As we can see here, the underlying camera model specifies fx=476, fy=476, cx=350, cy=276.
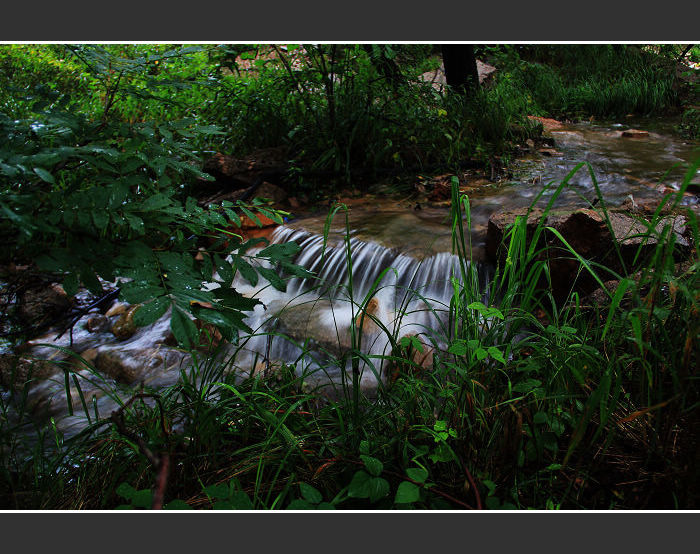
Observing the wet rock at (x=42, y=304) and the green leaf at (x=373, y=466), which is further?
the wet rock at (x=42, y=304)

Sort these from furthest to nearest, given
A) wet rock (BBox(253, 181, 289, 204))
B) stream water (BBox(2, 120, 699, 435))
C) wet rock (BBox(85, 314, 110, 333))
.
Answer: wet rock (BBox(253, 181, 289, 204)) < wet rock (BBox(85, 314, 110, 333)) < stream water (BBox(2, 120, 699, 435))

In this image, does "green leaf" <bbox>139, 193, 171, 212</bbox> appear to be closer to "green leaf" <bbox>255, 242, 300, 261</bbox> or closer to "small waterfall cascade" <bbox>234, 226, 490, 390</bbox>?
"green leaf" <bbox>255, 242, 300, 261</bbox>

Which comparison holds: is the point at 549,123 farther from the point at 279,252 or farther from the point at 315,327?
the point at 279,252

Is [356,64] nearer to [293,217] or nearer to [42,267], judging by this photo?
[293,217]

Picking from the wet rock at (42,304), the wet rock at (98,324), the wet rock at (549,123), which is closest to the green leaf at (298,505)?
the wet rock at (98,324)

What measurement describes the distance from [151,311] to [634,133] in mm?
6033

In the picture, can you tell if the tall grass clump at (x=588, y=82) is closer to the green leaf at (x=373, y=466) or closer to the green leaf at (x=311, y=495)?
the green leaf at (x=373, y=466)

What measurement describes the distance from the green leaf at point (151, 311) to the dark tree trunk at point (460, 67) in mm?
5316

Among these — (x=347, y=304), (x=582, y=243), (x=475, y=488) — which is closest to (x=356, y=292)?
(x=347, y=304)

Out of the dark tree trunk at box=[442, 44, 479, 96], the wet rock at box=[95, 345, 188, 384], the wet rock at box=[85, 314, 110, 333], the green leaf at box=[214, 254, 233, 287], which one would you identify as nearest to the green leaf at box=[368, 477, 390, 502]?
the green leaf at box=[214, 254, 233, 287]

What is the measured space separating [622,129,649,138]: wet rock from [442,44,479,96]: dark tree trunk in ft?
5.95

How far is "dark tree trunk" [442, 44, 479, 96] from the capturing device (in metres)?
5.64

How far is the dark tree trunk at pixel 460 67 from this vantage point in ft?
18.5

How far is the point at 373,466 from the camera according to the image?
129 cm
